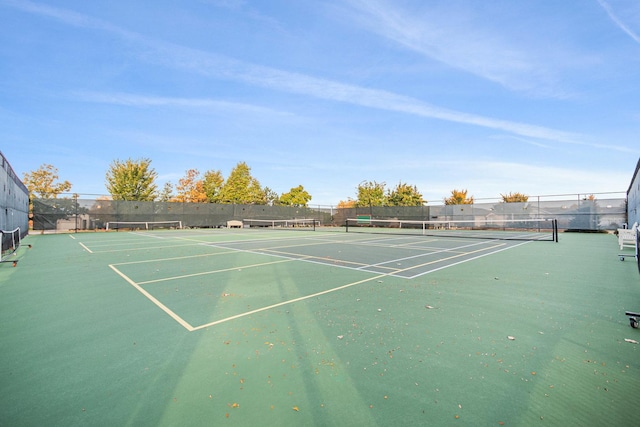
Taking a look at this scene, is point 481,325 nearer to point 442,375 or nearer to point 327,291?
point 442,375

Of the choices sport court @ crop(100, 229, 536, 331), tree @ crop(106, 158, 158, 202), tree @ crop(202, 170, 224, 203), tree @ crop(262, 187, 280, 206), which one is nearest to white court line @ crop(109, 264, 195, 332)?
sport court @ crop(100, 229, 536, 331)

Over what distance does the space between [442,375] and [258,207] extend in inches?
1254

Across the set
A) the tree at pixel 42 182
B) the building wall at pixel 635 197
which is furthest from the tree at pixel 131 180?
the building wall at pixel 635 197

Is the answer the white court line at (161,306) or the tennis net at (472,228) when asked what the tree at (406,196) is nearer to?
the tennis net at (472,228)

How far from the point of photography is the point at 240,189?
4559 centimetres

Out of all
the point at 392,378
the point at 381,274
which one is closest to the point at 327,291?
the point at 381,274

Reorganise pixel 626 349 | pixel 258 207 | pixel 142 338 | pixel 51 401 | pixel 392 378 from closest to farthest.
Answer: pixel 51 401
pixel 392 378
pixel 626 349
pixel 142 338
pixel 258 207

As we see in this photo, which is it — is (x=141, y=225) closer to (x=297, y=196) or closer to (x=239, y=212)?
(x=239, y=212)

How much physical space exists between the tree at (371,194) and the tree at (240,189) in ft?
53.3

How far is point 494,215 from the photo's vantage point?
2531 cm

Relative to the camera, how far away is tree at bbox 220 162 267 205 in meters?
44.9

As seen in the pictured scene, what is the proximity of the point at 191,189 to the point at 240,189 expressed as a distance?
→ 7723 millimetres

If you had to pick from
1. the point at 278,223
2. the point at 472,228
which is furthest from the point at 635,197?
the point at 278,223

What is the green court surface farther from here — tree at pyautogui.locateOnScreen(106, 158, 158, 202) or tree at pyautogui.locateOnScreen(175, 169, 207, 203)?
tree at pyautogui.locateOnScreen(175, 169, 207, 203)
